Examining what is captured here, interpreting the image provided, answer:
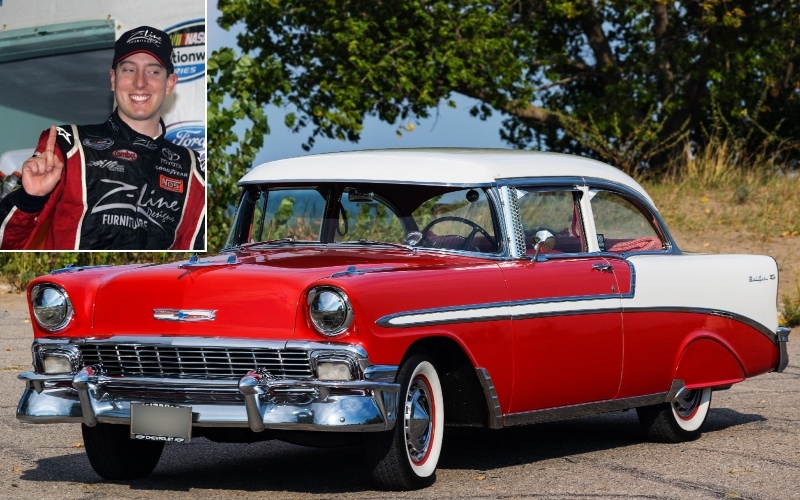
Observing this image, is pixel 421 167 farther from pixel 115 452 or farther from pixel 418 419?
pixel 115 452

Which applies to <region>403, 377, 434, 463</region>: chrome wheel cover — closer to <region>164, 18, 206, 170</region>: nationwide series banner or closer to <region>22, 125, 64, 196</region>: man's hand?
<region>164, 18, 206, 170</region>: nationwide series banner

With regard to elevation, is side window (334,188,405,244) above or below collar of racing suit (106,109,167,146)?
below

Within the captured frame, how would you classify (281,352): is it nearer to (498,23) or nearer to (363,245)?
(363,245)

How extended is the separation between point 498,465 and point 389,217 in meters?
1.42

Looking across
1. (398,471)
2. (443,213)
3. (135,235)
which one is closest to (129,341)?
(398,471)

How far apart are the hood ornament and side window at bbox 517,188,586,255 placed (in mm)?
2090

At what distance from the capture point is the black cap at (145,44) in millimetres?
15062

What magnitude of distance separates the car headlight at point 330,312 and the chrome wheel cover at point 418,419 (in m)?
0.51

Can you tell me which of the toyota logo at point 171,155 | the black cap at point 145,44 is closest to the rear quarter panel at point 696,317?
the toyota logo at point 171,155

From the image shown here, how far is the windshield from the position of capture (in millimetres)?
7090

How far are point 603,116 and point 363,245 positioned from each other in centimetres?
1754

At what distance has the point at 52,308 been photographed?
634cm

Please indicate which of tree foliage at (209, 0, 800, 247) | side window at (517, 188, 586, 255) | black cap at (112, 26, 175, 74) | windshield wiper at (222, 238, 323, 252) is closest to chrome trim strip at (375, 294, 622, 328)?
side window at (517, 188, 586, 255)

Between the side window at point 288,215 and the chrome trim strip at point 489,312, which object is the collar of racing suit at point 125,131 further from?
the chrome trim strip at point 489,312
